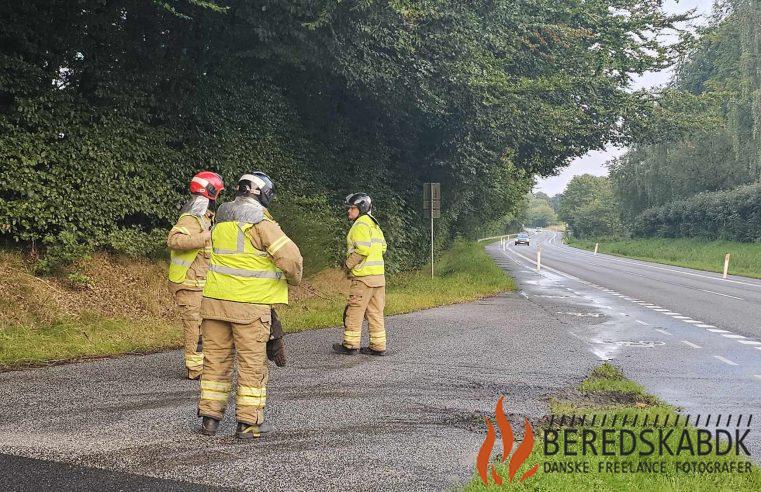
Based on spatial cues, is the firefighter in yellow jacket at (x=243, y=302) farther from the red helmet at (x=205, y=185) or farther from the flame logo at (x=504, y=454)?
the flame logo at (x=504, y=454)

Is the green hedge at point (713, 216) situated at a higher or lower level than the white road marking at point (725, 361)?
higher

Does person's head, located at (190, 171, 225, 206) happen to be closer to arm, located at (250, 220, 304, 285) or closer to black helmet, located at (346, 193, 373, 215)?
arm, located at (250, 220, 304, 285)

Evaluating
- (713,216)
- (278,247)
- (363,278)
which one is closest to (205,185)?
(278,247)

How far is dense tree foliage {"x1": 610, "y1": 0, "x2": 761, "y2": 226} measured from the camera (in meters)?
25.0

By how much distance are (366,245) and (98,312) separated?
13.7 feet

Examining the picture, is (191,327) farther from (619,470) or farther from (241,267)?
(619,470)

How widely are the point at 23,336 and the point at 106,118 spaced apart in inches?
155

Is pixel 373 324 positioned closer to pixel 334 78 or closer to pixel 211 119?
pixel 211 119

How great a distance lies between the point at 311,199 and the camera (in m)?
14.3

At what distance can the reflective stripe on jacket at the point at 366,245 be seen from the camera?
8.12 meters

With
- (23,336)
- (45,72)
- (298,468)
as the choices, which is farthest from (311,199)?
(298,468)

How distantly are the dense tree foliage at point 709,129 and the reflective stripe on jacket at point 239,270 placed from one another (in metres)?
22.0

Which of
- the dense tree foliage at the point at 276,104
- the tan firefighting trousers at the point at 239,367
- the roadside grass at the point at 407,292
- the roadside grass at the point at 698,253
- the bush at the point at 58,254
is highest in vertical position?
the dense tree foliage at the point at 276,104

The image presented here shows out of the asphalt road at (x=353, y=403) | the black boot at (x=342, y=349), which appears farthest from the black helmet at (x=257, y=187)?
the black boot at (x=342, y=349)
